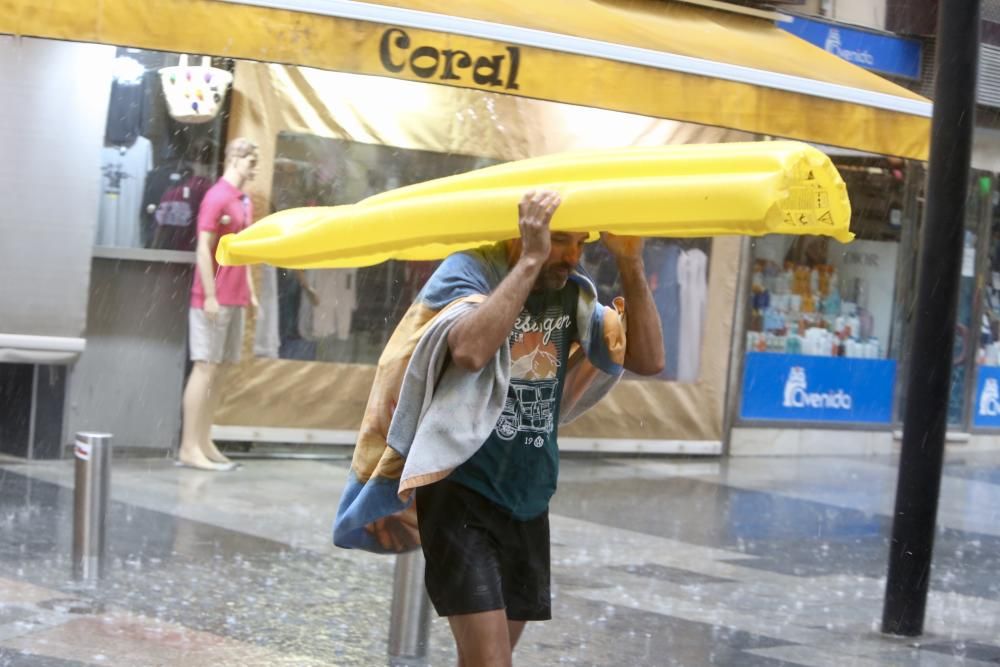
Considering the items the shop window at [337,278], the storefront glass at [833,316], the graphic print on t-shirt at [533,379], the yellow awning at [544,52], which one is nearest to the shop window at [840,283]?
the storefront glass at [833,316]

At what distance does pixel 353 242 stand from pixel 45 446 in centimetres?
628

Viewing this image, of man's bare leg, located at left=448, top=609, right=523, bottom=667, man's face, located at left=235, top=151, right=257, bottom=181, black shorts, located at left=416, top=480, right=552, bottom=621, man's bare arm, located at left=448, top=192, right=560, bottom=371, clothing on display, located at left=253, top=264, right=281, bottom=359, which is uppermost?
man's face, located at left=235, top=151, right=257, bottom=181

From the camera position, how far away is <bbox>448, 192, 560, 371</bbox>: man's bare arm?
3850 millimetres

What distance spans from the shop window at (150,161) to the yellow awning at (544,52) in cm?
317

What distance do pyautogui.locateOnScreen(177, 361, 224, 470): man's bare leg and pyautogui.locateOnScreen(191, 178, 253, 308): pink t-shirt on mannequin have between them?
1.50 ft

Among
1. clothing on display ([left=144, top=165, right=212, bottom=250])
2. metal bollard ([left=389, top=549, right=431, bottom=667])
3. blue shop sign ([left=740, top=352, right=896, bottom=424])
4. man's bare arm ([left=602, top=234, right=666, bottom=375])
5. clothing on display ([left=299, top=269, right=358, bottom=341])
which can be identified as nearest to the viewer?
man's bare arm ([left=602, top=234, right=666, bottom=375])

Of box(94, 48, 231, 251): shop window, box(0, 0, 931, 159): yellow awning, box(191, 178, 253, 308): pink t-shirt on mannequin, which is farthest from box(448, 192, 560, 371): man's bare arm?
box(94, 48, 231, 251): shop window

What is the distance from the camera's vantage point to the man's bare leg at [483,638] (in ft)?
13.0

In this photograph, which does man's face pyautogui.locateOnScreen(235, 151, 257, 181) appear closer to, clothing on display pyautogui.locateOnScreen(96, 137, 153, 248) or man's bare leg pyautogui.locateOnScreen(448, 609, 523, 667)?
clothing on display pyautogui.locateOnScreen(96, 137, 153, 248)

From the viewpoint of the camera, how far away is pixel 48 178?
9.89m

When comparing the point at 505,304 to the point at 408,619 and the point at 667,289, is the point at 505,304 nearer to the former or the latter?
the point at 408,619

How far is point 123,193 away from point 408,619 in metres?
5.36

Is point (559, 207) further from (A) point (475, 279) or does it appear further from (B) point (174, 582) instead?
(B) point (174, 582)

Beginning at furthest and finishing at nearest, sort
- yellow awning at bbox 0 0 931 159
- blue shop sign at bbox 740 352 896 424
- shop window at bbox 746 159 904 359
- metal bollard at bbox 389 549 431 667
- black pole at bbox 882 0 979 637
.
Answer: shop window at bbox 746 159 904 359
blue shop sign at bbox 740 352 896 424
black pole at bbox 882 0 979 637
yellow awning at bbox 0 0 931 159
metal bollard at bbox 389 549 431 667
